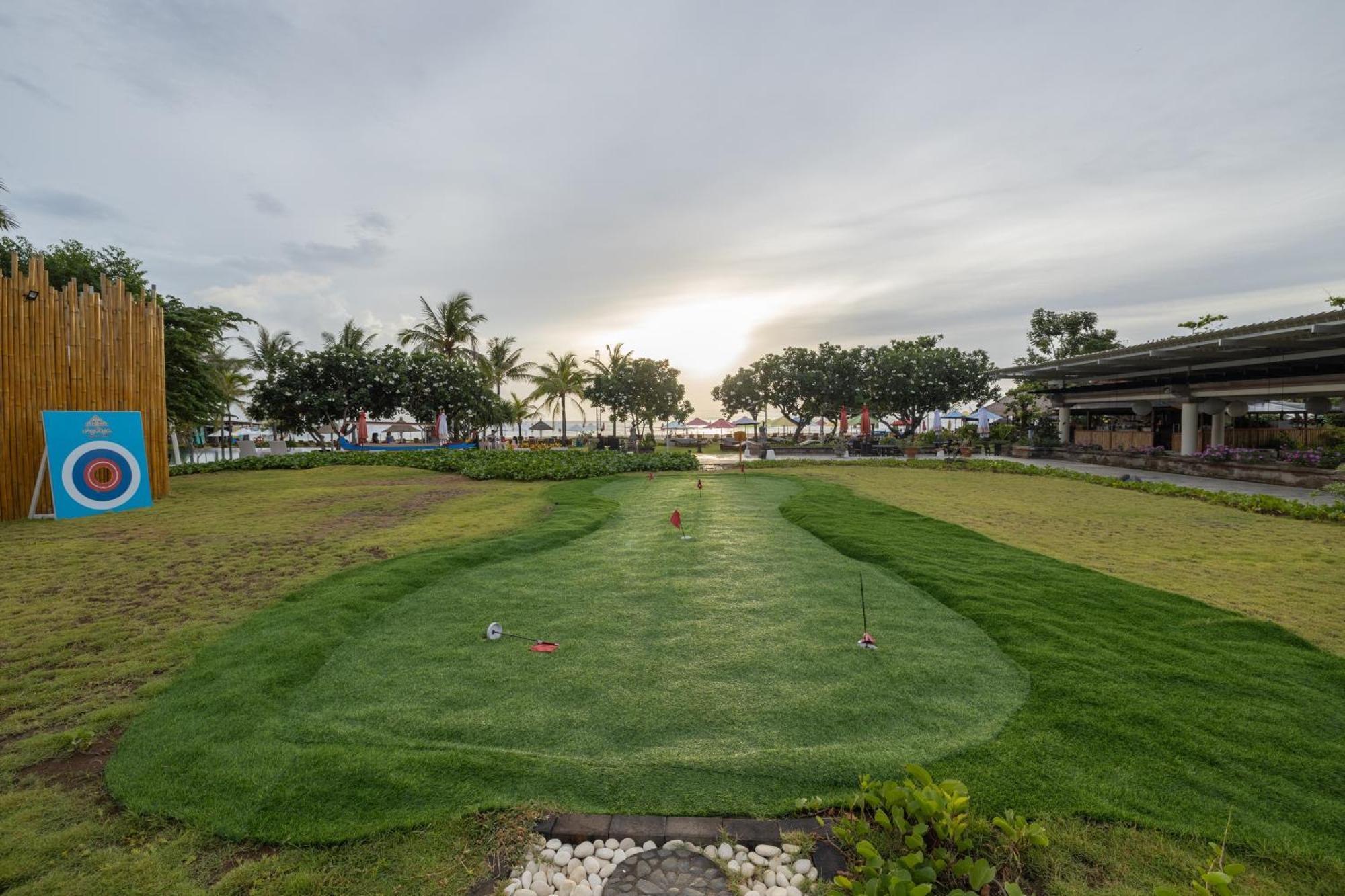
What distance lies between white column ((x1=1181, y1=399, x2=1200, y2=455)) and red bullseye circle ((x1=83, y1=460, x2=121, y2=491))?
3194 centimetres

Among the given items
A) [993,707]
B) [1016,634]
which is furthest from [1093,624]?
[993,707]

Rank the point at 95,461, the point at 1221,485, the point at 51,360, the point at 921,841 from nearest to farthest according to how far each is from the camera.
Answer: the point at 921,841 → the point at 51,360 → the point at 95,461 → the point at 1221,485

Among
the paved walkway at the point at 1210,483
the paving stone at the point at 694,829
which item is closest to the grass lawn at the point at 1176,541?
the paved walkway at the point at 1210,483

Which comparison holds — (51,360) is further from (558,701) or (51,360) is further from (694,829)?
(694,829)

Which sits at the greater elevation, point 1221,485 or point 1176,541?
point 1221,485

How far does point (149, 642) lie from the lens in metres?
4.91

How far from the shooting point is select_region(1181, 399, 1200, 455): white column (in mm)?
21625

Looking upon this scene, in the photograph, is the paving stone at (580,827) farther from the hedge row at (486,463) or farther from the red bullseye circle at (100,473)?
the hedge row at (486,463)

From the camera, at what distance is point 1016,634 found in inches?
190

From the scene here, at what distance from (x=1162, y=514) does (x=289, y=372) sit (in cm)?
3417

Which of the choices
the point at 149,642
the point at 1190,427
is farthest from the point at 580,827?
the point at 1190,427

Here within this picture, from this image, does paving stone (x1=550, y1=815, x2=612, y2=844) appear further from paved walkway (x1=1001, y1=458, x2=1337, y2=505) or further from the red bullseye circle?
paved walkway (x1=1001, y1=458, x2=1337, y2=505)

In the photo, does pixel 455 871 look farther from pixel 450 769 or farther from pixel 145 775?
pixel 145 775

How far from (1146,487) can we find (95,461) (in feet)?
79.3
